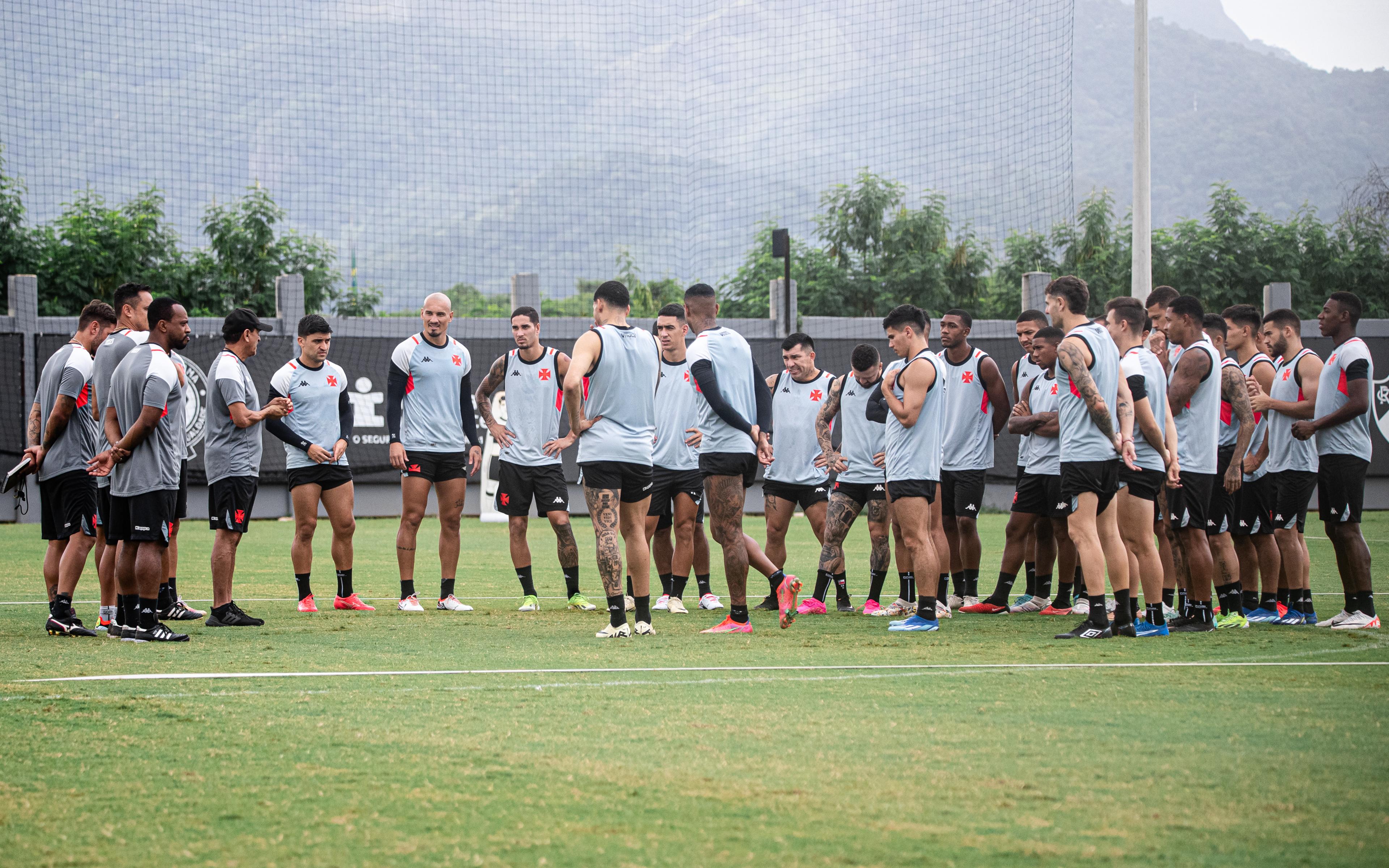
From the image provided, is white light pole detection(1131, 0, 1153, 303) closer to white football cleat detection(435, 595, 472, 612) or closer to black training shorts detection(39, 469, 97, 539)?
white football cleat detection(435, 595, 472, 612)

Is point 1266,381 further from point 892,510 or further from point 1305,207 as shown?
point 1305,207

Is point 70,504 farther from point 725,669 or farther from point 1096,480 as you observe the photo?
point 1096,480

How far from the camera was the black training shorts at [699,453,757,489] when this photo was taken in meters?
8.44

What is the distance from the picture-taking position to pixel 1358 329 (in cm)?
2103

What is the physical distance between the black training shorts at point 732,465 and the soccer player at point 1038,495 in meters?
2.34

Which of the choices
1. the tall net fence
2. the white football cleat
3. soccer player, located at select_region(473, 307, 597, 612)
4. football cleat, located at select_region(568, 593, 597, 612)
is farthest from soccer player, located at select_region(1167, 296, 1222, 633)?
the tall net fence

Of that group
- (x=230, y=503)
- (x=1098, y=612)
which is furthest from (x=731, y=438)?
(x=230, y=503)

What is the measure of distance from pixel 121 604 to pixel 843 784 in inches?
213

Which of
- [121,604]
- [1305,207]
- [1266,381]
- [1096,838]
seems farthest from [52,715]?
[1305,207]

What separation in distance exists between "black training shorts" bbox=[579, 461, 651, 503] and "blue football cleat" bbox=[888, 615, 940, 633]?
189 cm

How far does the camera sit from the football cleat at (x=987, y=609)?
31.6 feet

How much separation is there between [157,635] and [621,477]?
9.73 feet

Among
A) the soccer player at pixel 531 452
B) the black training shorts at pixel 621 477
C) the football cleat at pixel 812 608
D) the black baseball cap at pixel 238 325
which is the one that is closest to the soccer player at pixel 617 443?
the black training shorts at pixel 621 477

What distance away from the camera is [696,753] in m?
4.54
